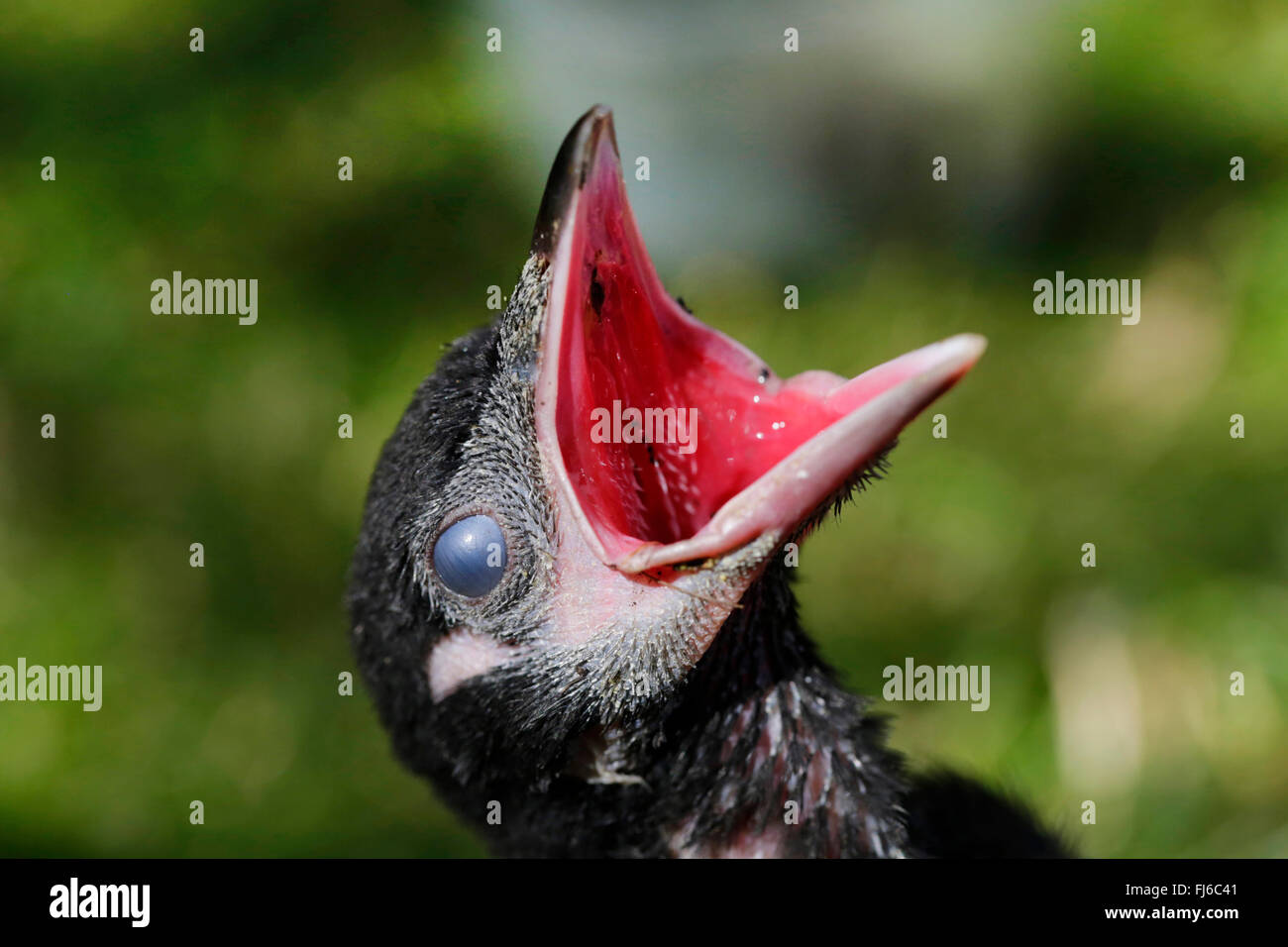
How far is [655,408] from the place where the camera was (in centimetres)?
230

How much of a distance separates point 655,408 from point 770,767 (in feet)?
2.27

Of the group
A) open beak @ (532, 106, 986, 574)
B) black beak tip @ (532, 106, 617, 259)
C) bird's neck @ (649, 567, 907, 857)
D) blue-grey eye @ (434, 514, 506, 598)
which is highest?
black beak tip @ (532, 106, 617, 259)

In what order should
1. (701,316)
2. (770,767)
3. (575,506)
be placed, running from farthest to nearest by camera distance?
(701,316) < (770,767) < (575,506)

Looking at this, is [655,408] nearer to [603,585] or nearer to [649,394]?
[649,394]

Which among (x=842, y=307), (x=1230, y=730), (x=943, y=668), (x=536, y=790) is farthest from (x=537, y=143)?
(x=536, y=790)

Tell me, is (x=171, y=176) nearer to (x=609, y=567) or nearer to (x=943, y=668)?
(x=943, y=668)

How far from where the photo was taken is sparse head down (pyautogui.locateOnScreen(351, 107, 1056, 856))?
2.10 meters

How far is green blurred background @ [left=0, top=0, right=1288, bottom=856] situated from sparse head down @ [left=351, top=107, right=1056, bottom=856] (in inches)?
75.8

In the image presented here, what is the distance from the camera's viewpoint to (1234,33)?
19.7 ft

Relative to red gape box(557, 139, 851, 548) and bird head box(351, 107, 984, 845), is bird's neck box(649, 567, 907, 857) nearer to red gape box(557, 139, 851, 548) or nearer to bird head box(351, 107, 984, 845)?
bird head box(351, 107, 984, 845)

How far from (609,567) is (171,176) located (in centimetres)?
509

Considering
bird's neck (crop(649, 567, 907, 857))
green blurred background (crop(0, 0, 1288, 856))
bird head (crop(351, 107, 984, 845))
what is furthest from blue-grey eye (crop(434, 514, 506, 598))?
green blurred background (crop(0, 0, 1288, 856))

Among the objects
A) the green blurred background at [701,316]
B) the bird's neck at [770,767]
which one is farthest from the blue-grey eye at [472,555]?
the green blurred background at [701,316]

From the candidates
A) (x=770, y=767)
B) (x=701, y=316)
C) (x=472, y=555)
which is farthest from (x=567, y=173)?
(x=701, y=316)
